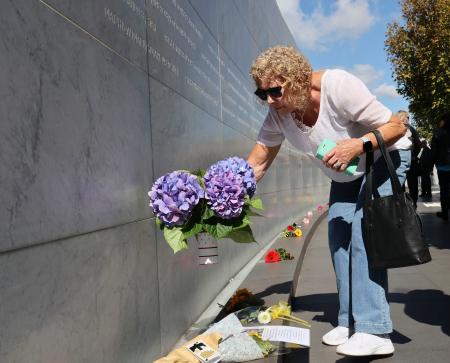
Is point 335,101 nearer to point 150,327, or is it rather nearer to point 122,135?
point 122,135

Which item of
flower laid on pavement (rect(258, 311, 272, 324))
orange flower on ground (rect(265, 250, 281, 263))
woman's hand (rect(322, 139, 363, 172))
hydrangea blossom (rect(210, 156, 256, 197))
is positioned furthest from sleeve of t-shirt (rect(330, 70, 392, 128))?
orange flower on ground (rect(265, 250, 281, 263))

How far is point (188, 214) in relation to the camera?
8.13ft

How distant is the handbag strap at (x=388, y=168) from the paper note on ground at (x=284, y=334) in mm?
821

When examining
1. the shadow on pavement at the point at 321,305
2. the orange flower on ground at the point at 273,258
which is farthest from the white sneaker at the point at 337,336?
the orange flower on ground at the point at 273,258

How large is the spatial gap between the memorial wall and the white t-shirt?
91 centimetres

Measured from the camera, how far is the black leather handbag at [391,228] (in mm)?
2729

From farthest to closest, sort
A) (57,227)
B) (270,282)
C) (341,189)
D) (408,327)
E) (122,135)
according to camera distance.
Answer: (270,282), (408,327), (341,189), (122,135), (57,227)

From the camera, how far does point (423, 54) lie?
11.7 metres

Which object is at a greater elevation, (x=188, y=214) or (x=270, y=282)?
(x=188, y=214)

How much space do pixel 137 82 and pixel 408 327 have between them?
2.45 meters

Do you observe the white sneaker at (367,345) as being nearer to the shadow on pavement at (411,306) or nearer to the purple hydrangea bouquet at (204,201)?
the shadow on pavement at (411,306)

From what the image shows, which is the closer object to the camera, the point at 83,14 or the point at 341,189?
the point at 83,14

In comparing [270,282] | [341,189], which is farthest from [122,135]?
[270,282]

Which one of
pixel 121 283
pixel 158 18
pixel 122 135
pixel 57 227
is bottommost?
pixel 121 283
